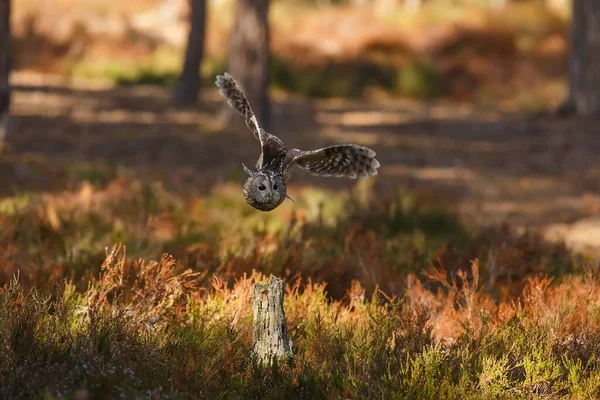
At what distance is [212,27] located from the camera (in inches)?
1068

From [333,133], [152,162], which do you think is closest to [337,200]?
[152,162]

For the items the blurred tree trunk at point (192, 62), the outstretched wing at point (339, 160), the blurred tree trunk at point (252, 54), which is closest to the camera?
the outstretched wing at point (339, 160)

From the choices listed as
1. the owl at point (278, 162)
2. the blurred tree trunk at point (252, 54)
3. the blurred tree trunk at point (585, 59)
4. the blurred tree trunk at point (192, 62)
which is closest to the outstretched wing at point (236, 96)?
the owl at point (278, 162)

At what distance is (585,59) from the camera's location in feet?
59.0

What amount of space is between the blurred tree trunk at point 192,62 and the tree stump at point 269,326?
1417cm

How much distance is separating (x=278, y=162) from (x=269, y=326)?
2.76 ft

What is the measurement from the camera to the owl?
4148mm

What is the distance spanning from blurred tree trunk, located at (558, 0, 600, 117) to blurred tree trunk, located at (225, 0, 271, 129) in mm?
6881

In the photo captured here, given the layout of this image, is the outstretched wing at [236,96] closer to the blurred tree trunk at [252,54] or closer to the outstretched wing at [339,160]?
the outstretched wing at [339,160]

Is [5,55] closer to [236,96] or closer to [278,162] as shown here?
[236,96]

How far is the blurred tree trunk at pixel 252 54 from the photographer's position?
14378mm

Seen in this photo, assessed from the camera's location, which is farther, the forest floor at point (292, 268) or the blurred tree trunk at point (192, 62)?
the blurred tree trunk at point (192, 62)

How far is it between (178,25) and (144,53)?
12.8ft

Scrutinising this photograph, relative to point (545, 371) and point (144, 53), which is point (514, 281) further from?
point (144, 53)
